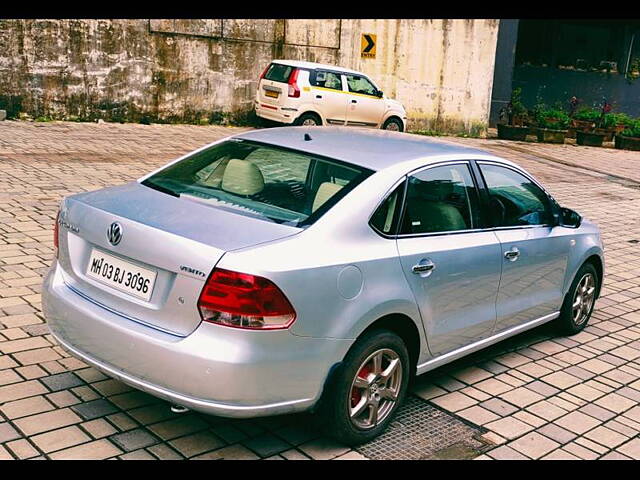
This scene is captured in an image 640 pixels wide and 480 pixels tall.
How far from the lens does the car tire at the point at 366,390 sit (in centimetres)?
384

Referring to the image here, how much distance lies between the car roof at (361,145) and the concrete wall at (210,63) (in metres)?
12.5

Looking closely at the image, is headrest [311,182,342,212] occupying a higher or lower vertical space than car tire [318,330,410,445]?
higher

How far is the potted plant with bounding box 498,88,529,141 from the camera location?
889 inches

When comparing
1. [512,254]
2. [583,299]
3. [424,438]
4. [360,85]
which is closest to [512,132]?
[360,85]

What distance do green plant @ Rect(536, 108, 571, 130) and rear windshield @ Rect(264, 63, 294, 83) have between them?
8.80 metres

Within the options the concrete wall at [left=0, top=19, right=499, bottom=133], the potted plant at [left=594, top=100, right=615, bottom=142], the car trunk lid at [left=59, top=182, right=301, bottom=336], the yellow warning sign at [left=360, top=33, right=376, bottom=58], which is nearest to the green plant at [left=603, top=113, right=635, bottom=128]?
the potted plant at [left=594, top=100, right=615, bottom=142]

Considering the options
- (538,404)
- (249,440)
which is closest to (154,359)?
(249,440)

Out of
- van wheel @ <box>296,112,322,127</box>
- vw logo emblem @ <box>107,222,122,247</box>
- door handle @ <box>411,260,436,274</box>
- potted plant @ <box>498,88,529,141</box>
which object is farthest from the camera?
potted plant @ <box>498,88,529,141</box>

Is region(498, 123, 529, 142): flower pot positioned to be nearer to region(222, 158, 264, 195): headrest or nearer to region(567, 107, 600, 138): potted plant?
region(567, 107, 600, 138): potted plant

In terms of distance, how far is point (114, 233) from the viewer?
3.83 m

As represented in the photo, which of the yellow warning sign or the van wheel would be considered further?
the yellow warning sign

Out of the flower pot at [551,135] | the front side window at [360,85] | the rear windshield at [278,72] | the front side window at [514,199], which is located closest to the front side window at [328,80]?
the front side window at [360,85]

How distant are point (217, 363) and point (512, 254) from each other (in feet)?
7.72
